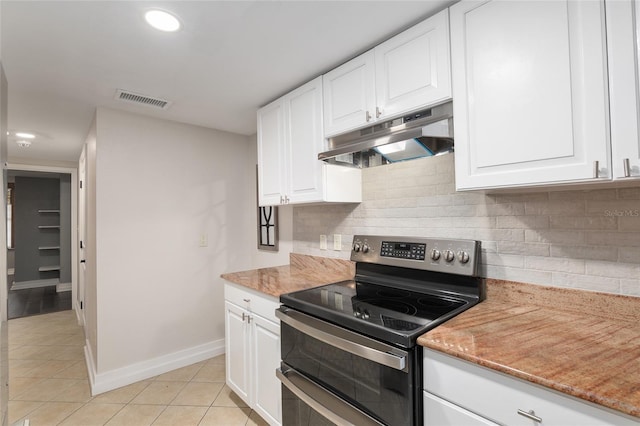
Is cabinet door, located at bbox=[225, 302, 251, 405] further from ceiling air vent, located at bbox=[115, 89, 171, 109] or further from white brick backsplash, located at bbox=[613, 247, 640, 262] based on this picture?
white brick backsplash, located at bbox=[613, 247, 640, 262]

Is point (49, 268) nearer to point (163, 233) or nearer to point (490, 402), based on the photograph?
point (163, 233)

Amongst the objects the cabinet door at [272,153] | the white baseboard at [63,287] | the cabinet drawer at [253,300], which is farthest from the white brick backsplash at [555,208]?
the white baseboard at [63,287]

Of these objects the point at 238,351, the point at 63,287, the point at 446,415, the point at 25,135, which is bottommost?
the point at 63,287

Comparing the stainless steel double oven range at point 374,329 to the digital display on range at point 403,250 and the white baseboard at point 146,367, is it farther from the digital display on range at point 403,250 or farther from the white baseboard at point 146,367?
the white baseboard at point 146,367

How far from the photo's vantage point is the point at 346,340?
125cm

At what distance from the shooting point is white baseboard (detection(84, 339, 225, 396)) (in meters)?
2.45

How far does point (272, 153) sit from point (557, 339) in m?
1.97


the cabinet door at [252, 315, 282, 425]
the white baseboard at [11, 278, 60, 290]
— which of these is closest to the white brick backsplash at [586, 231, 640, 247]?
the cabinet door at [252, 315, 282, 425]

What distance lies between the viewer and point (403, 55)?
4.93 ft

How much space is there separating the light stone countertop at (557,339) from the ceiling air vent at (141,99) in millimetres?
2470

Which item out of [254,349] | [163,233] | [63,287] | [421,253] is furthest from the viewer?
[63,287]

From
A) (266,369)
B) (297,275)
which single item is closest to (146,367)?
(266,369)

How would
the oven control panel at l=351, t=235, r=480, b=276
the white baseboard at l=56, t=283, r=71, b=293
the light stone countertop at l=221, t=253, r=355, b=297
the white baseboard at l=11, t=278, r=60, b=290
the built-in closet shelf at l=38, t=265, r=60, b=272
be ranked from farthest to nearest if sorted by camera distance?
the built-in closet shelf at l=38, t=265, r=60, b=272 → the white baseboard at l=11, t=278, r=60, b=290 → the white baseboard at l=56, t=283, r=71, b=293 → the light stone countertop at l=221, t=253, r=355, b=297 → the oven control panel at l=351, t=235, r=480, b=276

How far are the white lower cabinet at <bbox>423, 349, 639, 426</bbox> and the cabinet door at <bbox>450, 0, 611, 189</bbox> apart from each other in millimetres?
669
